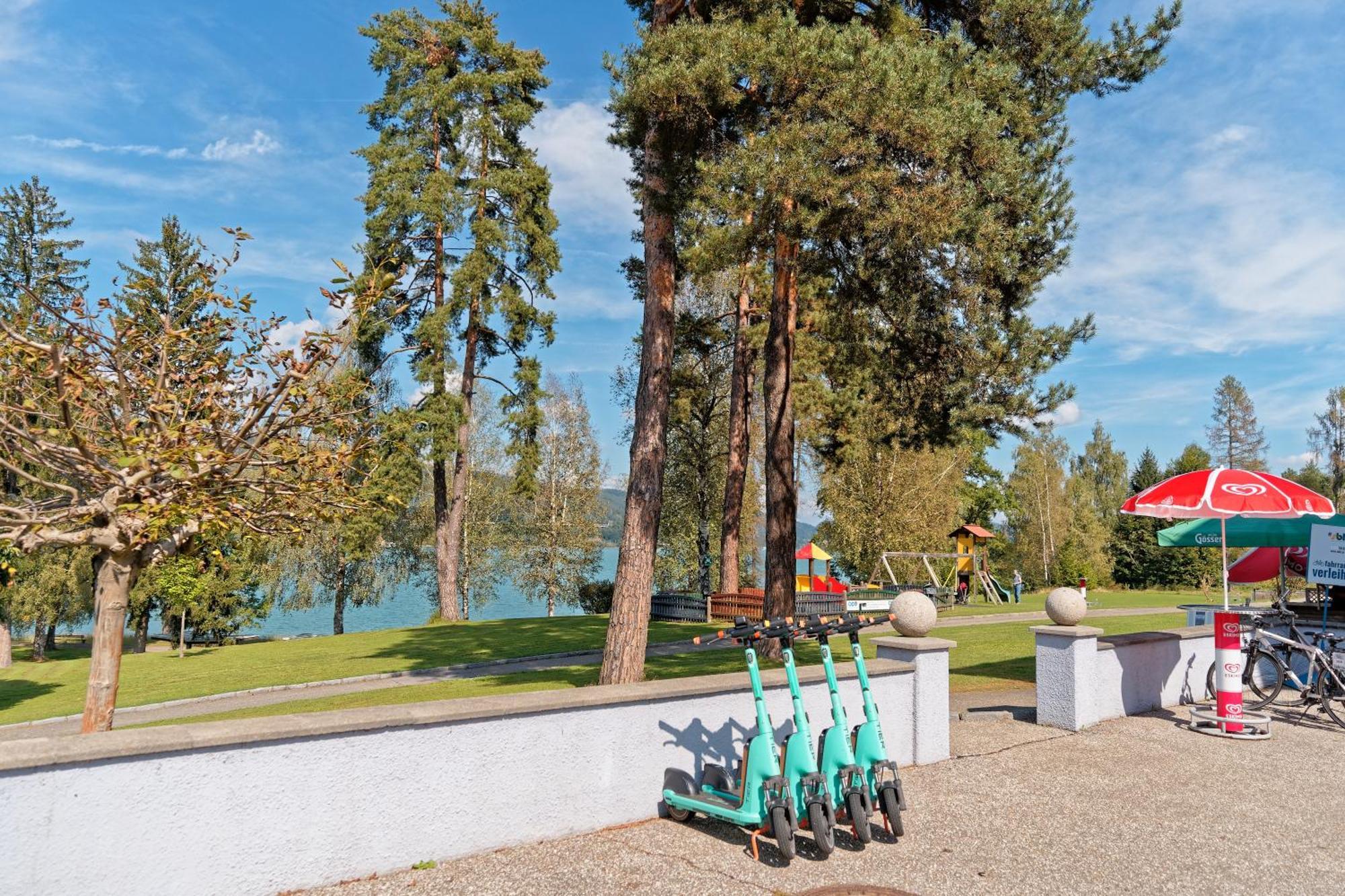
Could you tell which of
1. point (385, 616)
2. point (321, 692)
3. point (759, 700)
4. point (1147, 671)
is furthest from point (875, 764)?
point (385, 616)

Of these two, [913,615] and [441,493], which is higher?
[441,493]

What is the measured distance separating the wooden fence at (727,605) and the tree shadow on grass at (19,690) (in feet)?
45.7

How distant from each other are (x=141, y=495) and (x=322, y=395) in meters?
1.70

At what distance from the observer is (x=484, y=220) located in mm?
27969

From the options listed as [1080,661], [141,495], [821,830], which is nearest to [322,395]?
[141,495]

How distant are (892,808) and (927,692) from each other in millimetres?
2106

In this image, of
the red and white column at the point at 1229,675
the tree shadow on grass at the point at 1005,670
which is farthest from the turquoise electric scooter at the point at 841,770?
the tree shadow on grass at the point at 1005,670

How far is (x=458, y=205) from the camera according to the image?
92.8 ft

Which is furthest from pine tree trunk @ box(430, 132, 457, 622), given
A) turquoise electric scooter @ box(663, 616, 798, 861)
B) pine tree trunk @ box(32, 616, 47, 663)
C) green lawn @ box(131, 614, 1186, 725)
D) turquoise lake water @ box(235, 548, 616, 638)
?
turquoise electric scooter @ box(663, 616, 798, 861)

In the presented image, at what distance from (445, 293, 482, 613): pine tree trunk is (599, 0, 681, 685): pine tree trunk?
64.6 ft

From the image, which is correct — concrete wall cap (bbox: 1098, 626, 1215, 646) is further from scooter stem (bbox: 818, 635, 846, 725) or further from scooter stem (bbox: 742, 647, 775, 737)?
scooter stem (bbox: 742, 647, 775, 737)

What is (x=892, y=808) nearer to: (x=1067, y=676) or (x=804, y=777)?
(x=804, y=777)

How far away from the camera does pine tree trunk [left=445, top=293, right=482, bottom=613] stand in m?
28.2

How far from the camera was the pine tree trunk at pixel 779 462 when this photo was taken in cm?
1421
